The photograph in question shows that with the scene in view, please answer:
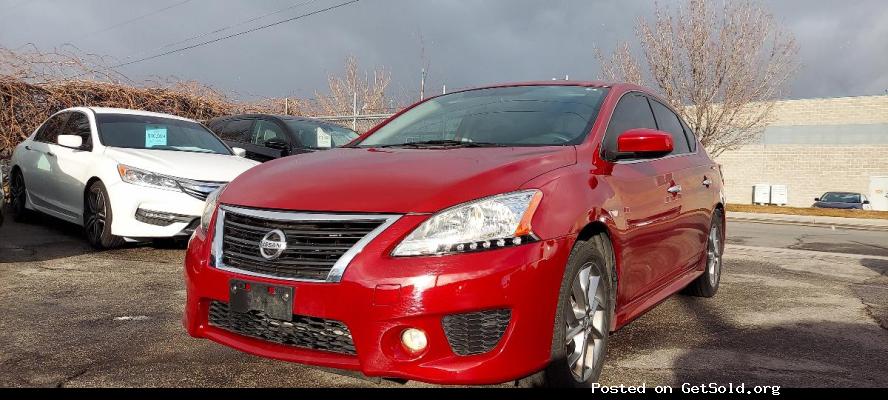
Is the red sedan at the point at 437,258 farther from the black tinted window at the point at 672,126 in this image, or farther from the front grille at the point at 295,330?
the black tinted window at the point at 672,126

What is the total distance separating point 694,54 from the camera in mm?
22500

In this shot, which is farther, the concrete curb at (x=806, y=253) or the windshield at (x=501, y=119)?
the concrete curb at (x=806, y=253)

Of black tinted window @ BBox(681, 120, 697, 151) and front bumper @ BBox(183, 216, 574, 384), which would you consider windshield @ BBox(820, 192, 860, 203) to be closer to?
black tinted window @ BBox(681, 120, 697, 151)

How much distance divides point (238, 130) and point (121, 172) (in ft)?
13.6

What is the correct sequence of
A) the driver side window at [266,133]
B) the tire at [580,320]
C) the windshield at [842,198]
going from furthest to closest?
the windshield at [842,198] → the driver side window at [266,133] → the tire at [580,320]

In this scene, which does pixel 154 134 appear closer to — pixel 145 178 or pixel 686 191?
pixel 145 178

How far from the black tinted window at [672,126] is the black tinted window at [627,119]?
0.51 feet

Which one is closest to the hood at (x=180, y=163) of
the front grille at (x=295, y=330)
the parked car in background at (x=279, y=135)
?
the parked car in background at (x=279, y=135)

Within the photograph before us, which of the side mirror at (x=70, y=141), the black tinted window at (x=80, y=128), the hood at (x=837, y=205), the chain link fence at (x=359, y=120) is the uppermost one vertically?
the chain link fence at (x=359, y=120)

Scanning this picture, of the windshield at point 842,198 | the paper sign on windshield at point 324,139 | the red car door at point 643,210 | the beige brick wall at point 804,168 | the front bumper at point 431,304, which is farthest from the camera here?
the beige brick wall at point 804,168

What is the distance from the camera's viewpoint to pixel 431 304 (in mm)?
2336

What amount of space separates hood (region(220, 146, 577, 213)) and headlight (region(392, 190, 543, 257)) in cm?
5

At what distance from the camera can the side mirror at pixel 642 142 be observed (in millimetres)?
3256

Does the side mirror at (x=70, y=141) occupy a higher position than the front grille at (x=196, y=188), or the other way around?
the side mirror at (x=70, y=141)
